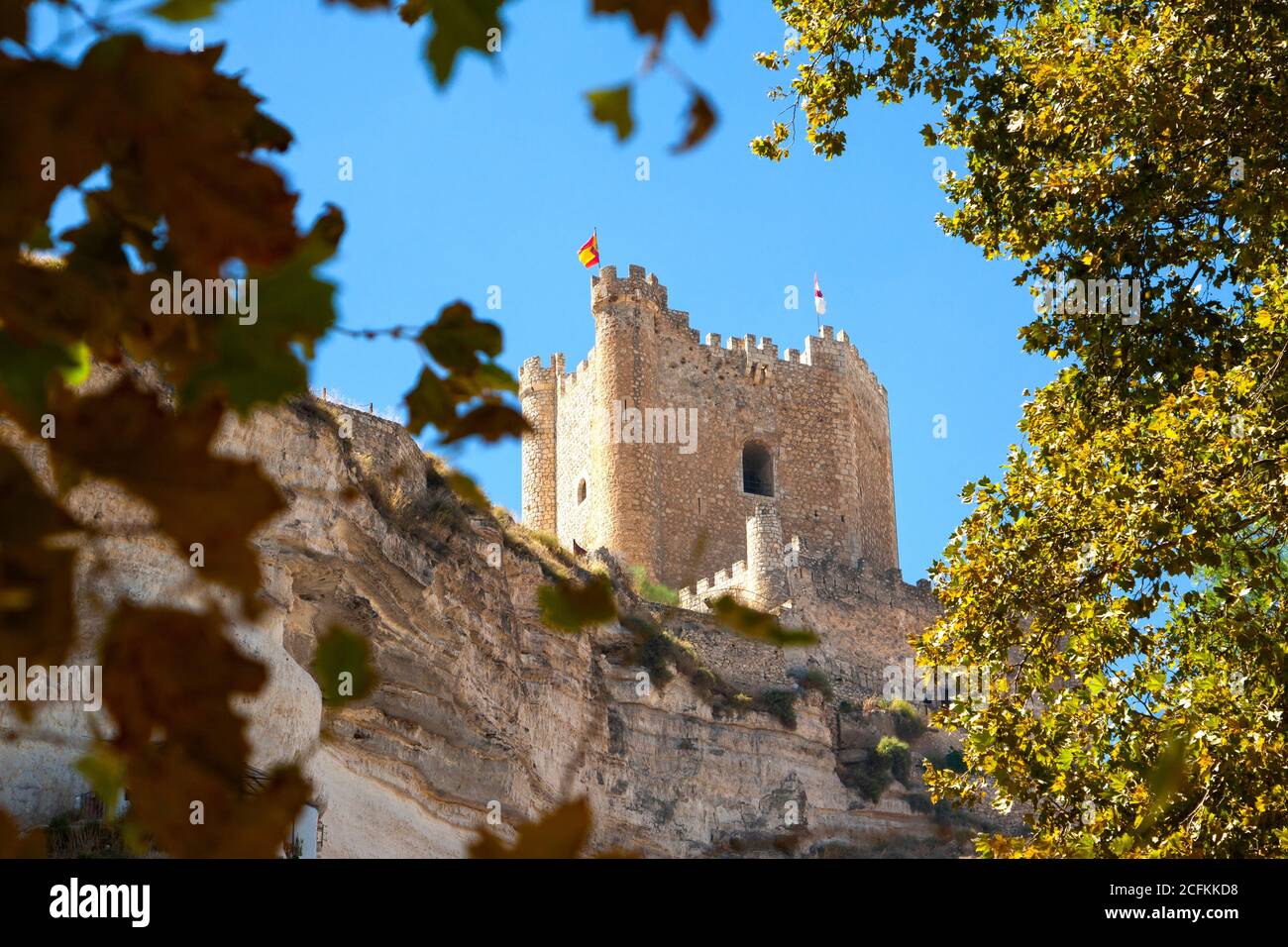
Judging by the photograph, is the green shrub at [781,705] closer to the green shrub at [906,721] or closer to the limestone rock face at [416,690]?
the limestone rock face at [416,690]

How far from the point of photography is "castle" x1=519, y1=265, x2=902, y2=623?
35812 millimetres

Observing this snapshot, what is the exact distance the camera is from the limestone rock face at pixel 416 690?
1071 cm

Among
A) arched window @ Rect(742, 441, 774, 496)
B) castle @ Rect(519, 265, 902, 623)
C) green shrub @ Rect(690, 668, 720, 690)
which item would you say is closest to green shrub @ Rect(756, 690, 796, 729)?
green shrub @ Rect(690, 668, 720, 690)

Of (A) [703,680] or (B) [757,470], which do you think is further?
(B) [757,470]

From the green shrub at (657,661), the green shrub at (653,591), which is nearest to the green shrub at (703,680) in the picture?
the green shrub at (657,661)

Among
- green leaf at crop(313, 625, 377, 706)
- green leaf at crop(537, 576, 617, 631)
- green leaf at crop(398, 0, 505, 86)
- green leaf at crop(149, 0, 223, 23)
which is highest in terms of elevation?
green leaf at crop(398, 0, 505, 86)

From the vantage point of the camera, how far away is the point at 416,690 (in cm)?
1538

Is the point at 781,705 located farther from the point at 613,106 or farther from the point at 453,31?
the point at 453,31

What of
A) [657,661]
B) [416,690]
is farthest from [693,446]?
[416,690]

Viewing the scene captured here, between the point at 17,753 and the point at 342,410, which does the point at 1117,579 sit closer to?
the point at 17,753

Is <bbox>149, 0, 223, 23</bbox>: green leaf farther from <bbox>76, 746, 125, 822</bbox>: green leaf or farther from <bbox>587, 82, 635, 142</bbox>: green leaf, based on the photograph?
<bbox>76, 746, 125, 822</bbox>: green leaf

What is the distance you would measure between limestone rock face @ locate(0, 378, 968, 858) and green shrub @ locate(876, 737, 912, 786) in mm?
3049

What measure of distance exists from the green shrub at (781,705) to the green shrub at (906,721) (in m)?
2.81

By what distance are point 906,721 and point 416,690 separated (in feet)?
43.8
